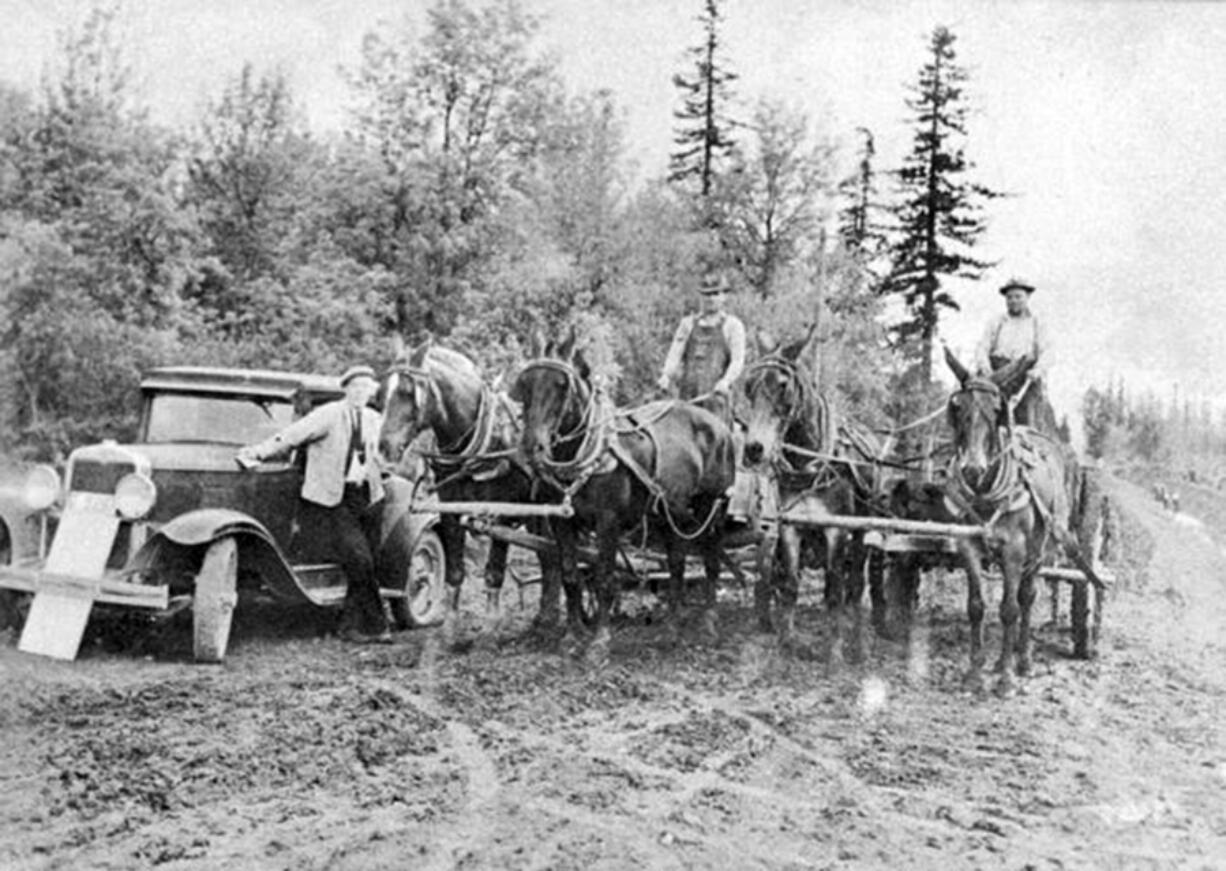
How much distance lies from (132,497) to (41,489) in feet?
3.32

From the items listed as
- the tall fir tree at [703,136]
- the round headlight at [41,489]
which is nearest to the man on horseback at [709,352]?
the round headlight at [41,489]

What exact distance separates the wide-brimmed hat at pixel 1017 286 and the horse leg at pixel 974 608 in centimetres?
244

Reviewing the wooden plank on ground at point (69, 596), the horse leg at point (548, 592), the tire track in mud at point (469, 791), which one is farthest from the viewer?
the horse leg at point (548, 592)

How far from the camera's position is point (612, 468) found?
8.24 m

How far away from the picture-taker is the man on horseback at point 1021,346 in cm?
928

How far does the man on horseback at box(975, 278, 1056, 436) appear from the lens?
30.5 ft

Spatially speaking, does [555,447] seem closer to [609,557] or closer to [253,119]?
[609,557]

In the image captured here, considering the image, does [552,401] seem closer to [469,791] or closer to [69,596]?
[469,791]

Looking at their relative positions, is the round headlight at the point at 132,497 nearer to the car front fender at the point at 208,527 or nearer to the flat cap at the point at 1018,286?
the car front fender at the point at 208,527

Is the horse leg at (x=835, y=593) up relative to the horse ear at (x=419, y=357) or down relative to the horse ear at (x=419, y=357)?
down

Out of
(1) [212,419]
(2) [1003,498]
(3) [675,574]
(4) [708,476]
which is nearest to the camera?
(2) [1003,498]

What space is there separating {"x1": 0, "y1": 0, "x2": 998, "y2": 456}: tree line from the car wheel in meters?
3.39

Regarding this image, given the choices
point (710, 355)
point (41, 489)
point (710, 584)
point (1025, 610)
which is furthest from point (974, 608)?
point (41, 489)

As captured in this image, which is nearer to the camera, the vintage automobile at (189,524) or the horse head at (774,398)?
the vintage automobile at (189,524)
